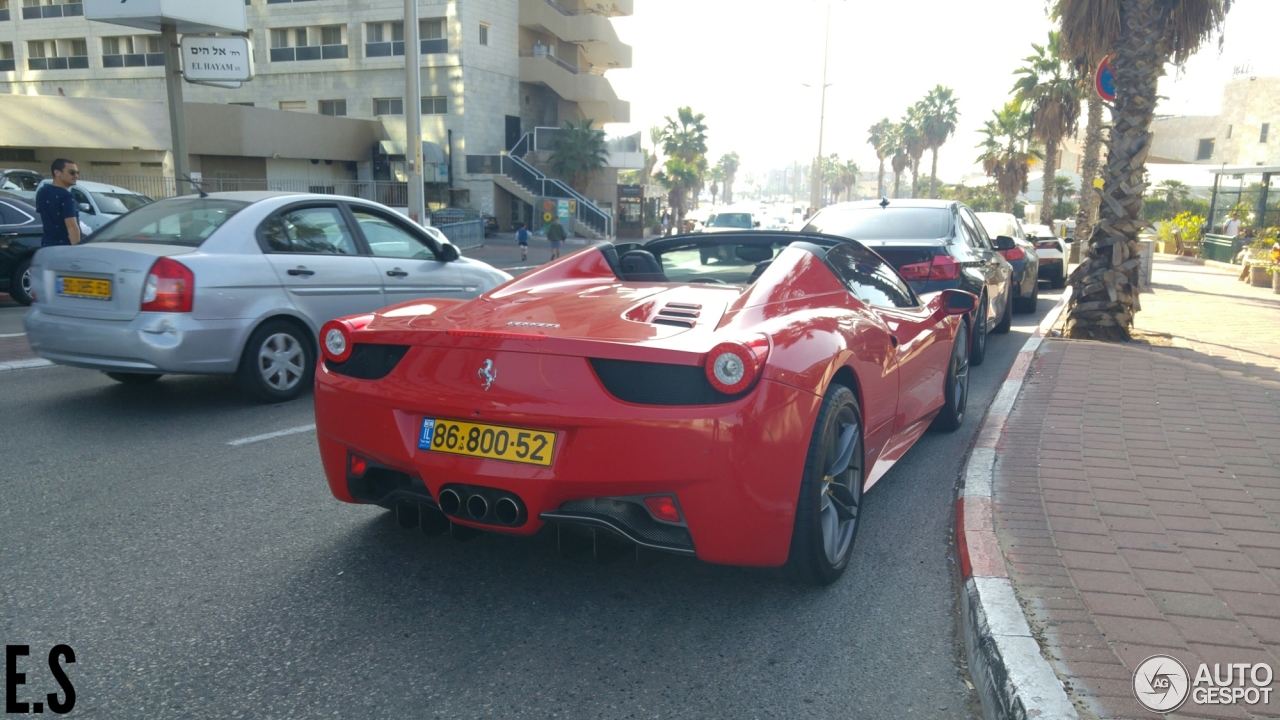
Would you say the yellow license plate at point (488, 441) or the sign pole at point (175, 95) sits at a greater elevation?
the sign pole at point (175, 95)

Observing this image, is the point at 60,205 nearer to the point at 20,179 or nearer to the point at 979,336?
the point at 979,336

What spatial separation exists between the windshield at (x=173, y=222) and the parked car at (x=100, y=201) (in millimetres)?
8509

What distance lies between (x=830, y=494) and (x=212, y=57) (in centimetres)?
1690

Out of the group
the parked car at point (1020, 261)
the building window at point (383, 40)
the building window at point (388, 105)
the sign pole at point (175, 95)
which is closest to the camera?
the parked car at point (1020, 261)

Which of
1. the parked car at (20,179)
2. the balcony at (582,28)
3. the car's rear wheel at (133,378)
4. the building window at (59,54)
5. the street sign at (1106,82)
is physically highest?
the balcony at (582,28)

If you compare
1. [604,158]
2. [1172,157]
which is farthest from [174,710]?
[1172,157]

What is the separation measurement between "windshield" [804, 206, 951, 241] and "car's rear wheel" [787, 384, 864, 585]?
512cm

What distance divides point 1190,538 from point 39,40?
192ft

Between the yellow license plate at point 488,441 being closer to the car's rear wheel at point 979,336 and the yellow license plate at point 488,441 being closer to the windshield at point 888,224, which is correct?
the windshield at point 888,224

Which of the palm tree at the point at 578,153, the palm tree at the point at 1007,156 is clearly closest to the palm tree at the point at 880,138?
the palm tree at the point at 1007,156

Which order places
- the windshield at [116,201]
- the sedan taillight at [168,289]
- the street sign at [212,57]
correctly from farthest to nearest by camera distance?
1. the street sign at [212,57]
2. the windshield at [116,201]
3. the sedan taillight at [168,289]

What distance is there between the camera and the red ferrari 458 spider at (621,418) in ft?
9.86

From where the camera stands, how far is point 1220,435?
→ 18.9 ft

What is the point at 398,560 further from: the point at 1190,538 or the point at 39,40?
the point at 39,40
